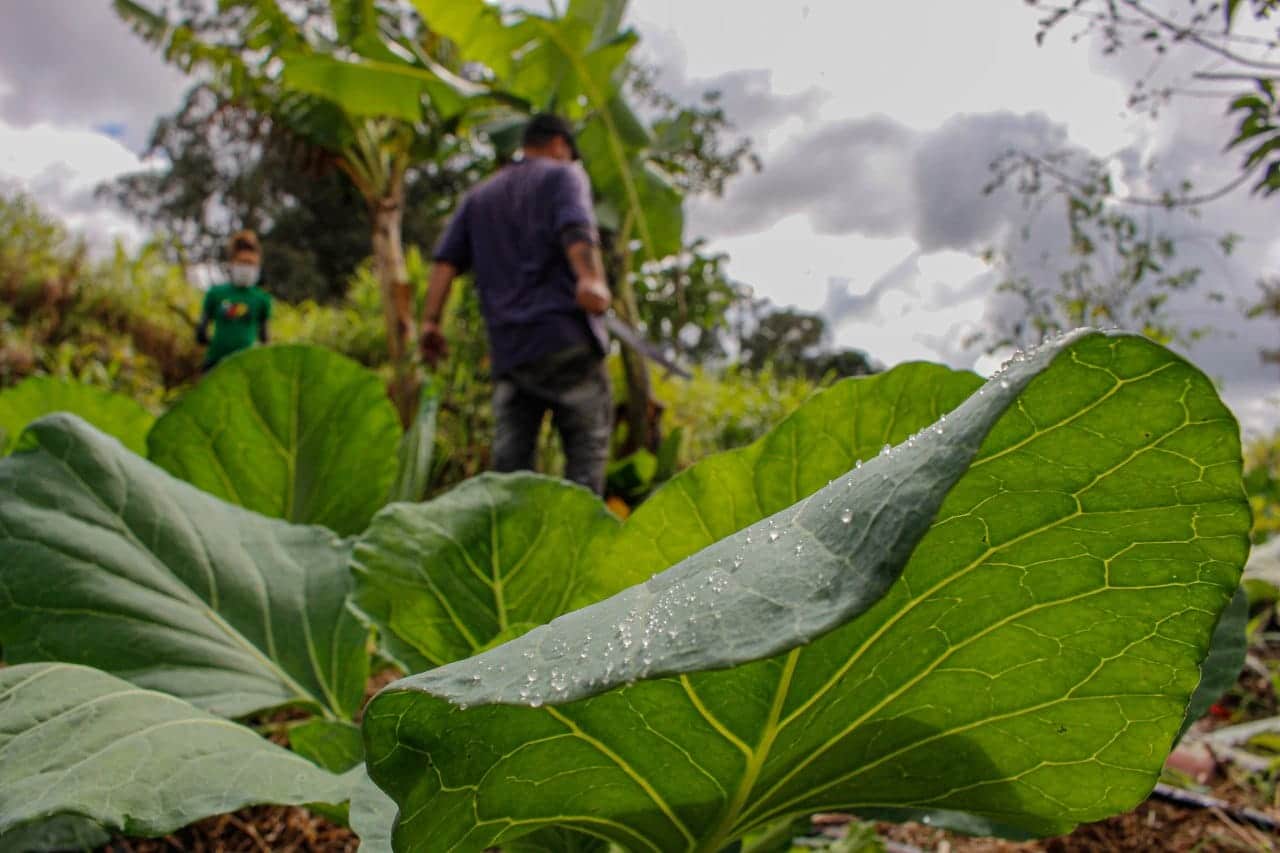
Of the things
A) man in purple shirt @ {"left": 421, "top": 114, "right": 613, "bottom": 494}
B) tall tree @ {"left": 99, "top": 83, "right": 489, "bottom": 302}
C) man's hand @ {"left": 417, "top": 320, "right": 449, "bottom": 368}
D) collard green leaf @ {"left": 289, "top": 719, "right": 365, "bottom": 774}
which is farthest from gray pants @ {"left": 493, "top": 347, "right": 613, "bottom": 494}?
tall tree @ {"left": 99, "top": 83, "right": 489, "bottom": 302}

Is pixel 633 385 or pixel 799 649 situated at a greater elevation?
pixel 799 649

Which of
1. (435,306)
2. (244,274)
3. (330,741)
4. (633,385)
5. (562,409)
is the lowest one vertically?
(633,385)

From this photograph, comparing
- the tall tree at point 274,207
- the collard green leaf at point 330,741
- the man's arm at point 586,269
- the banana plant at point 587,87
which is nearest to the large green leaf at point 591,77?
the banana plant at point 587,87

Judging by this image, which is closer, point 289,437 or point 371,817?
point 371,817

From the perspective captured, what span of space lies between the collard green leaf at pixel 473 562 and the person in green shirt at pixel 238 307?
4.07m

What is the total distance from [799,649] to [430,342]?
8.74 ft

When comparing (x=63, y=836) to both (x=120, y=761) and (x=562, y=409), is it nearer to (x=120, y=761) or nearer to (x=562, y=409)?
(x=120, y=761)

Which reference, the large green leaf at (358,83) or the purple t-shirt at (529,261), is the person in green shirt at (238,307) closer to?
the large green leaf at (358,83)

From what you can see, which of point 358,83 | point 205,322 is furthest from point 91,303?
point 358,83

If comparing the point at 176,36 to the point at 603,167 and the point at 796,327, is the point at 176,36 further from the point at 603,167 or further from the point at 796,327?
the point at 796,327

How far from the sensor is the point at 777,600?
0.27 meters

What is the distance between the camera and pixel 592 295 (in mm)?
2359

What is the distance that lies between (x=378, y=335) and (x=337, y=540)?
654cm

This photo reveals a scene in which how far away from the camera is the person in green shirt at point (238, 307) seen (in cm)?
435
